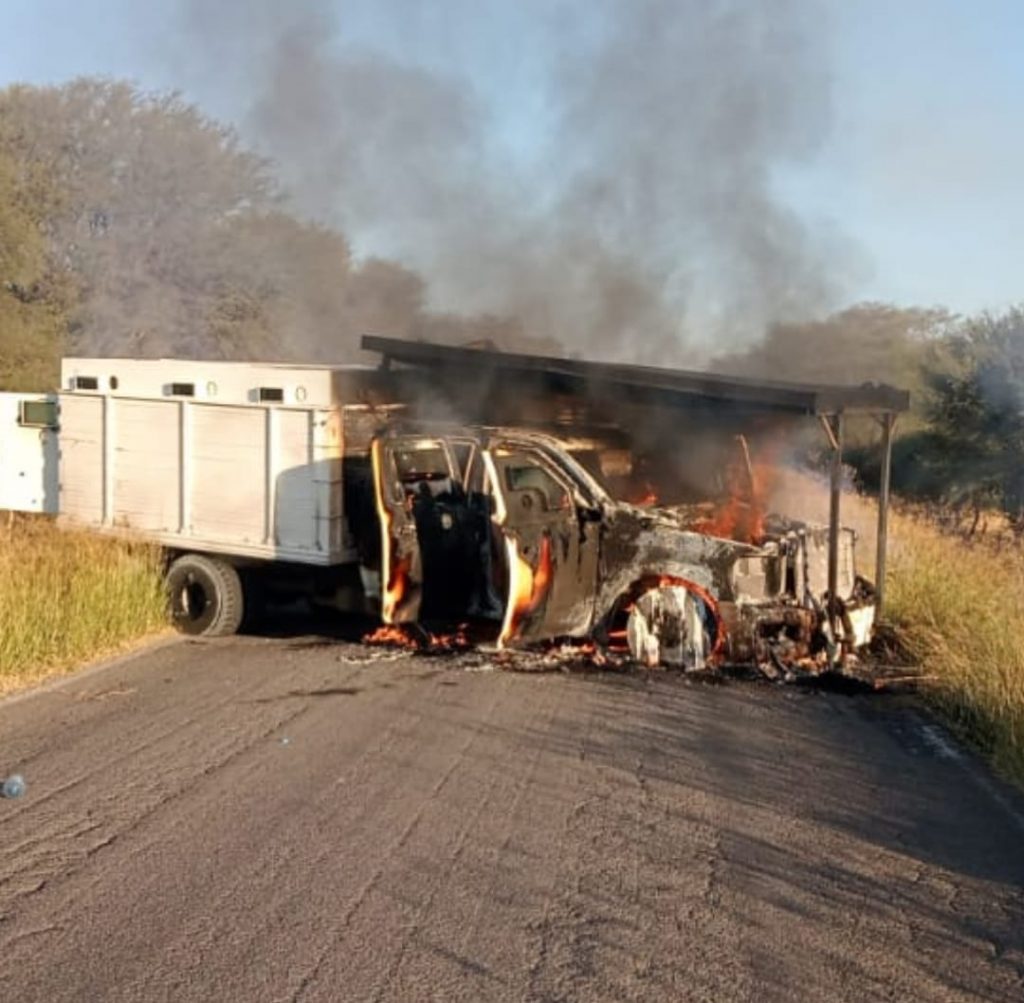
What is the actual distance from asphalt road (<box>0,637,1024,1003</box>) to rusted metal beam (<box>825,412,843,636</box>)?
105 centimetres

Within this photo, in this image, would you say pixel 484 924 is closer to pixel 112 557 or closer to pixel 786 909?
pixel 786 909

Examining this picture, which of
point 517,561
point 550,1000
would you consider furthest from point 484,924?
point 517,561

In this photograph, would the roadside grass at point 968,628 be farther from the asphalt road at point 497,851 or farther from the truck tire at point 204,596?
the truck tire at point 204,596

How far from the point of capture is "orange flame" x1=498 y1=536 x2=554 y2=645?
9.06m

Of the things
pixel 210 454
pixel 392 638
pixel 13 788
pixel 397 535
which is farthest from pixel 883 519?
pixel 13 788

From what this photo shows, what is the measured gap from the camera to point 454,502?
995cm

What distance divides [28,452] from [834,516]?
749 centimetres

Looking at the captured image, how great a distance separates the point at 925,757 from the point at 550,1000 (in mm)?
3757

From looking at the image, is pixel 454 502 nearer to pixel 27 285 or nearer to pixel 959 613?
pixel 959 613

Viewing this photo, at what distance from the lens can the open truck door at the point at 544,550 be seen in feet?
29.9

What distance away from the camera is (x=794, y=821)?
5531 mm

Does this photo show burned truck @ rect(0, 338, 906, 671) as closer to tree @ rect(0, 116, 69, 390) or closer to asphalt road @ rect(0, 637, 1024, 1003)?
asphalt road @ rect(0, 637, 1024, 1003)

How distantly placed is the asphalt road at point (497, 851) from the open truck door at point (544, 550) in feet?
3.52

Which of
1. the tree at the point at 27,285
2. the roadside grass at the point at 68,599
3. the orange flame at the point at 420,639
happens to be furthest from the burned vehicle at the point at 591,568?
the tree at the point at 27,285
